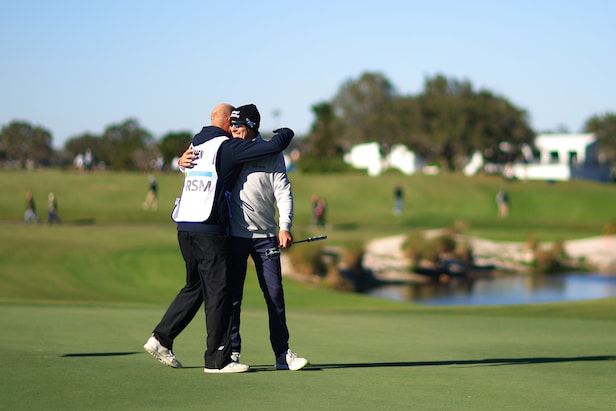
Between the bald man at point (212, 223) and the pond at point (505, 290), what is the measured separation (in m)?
28.7

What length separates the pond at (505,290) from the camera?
38469mm

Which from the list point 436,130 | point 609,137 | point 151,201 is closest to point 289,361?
point 151,201

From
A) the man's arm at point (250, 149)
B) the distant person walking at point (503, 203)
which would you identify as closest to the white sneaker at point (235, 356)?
the man's arm at point (250, 149)

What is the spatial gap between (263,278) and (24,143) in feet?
611

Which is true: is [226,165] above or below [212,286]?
above

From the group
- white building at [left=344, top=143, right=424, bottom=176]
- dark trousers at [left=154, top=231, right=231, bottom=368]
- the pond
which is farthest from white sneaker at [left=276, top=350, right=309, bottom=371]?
white building at [left=344, top=143, right=424, bottom=176]

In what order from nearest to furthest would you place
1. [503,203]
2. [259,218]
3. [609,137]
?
1. [259,218]
2. [503,203]
3. [609,137]

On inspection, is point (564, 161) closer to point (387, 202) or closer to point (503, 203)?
point (387, 202)

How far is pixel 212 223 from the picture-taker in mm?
8414

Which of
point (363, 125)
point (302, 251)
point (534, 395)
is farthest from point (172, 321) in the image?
point (363, 125)

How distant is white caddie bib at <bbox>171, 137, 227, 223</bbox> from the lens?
27.6ft

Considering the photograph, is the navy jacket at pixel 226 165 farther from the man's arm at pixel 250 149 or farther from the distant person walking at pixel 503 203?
the distant person walking at pixel 503 203

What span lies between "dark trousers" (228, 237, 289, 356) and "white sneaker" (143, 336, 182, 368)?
1.86 ft

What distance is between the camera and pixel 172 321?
28.8 ft
